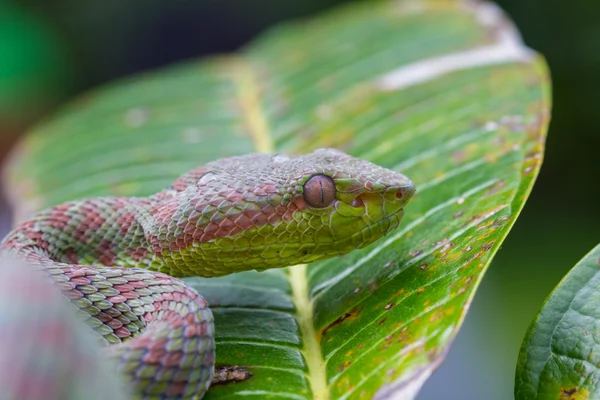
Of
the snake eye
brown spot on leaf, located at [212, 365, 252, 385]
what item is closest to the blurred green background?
the snake eye

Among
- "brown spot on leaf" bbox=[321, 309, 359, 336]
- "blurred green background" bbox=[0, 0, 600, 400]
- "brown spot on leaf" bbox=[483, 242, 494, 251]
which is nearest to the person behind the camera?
"brown spot on leaf" bbox=[483, 242, 494, 251]

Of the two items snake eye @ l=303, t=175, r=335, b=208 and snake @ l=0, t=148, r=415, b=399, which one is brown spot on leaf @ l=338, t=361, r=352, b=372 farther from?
snake eye @ l=303, t=175, r=335, b=208

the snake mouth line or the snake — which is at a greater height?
the snake

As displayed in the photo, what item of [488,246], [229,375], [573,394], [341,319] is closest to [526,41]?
[488,246]

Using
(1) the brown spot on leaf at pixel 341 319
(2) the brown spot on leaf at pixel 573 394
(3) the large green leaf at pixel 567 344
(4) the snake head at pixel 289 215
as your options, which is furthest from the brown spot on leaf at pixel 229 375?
(2) the brown spot on leaf at pixel 573 394

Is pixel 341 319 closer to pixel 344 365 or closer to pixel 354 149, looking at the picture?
pixel 344 365

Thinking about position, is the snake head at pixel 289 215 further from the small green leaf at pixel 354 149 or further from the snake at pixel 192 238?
the small green leaf at pixel 354 149

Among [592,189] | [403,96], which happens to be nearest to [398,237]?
[403,96]

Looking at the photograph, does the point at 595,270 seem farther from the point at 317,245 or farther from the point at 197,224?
the point at 197,224
